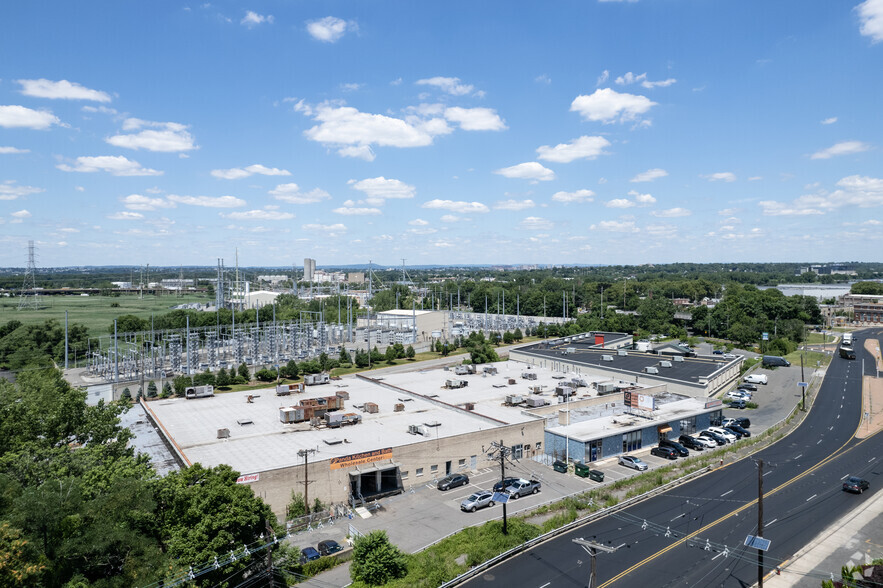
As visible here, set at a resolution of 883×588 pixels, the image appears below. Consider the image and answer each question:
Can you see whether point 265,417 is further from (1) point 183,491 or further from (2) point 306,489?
(1) point 183,491

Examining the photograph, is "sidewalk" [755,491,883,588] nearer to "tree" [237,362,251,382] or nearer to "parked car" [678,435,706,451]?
"parked car" [678,435,706,451]

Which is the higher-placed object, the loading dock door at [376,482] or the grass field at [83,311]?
the grass field at [83,311]

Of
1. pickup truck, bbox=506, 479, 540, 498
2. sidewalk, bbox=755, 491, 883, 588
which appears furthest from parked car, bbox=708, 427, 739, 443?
pickup truck, bbox=506, 479, 540, 498

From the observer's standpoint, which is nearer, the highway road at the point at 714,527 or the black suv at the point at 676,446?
the highway road at the point at 714,527

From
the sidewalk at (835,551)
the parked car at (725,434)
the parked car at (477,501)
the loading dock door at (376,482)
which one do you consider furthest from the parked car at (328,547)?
the parked car at (725,434)

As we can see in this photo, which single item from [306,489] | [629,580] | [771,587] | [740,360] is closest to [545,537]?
[629,580]

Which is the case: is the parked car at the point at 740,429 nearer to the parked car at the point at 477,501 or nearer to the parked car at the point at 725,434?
the parked car at the point at 725,434

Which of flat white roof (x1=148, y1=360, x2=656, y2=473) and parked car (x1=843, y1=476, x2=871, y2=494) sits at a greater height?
flat white roof (x1=148, y1=360, x2=656, y2=473)
